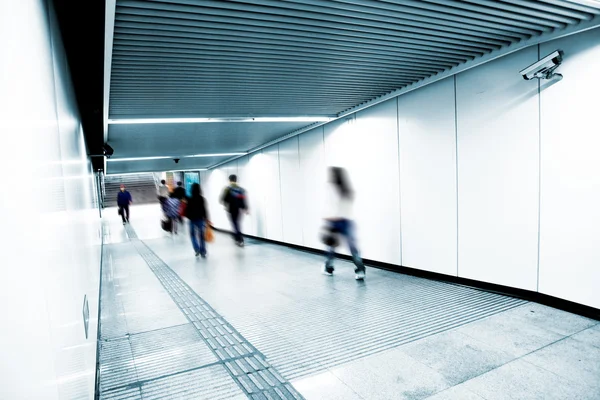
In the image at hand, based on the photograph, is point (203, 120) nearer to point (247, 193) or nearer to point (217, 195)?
point (247, 193)

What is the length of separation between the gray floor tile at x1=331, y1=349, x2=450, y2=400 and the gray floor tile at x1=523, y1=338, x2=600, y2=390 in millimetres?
976

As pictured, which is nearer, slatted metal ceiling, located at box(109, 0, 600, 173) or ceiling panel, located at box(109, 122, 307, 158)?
slatted metal ceiling, located at box(109, 0, 600, 173)

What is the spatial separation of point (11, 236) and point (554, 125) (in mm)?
5142

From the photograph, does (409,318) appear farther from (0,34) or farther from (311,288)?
(0,34)

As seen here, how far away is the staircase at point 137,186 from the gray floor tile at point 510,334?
35295 mm

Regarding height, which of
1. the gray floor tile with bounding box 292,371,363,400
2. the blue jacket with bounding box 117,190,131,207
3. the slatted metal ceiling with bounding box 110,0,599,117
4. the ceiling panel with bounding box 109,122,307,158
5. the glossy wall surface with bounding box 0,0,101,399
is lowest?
the gray floor tile with bounding box 292,371,363,400

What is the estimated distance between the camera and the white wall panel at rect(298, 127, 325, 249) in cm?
906

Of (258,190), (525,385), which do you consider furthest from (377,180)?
(258,190)

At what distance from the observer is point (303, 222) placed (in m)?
9.89

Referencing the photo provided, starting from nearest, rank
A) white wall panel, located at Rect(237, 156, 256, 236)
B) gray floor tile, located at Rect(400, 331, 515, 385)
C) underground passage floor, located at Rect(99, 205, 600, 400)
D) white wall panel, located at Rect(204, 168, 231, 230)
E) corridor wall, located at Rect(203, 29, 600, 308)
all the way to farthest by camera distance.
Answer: underground passage floor, located at Rect(99, 205, 600, 400) → gray floor tile, located at Rect(400, 331, 515, 385) → corridor wall, located at Rect(203, 29, 600, 308) → white wall panel, located at Rect(237, 156, 256, 236) → white wall panel, located at Rect(204, 168, 231, 230)

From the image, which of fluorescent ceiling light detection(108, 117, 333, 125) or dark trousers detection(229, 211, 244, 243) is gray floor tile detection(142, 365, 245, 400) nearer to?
fluorescent ceiling light detection(108, 117, 333, 125)

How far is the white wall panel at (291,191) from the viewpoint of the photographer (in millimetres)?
10094

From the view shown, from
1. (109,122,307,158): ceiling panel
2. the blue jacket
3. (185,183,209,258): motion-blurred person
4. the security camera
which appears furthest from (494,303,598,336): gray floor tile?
the blue jacket

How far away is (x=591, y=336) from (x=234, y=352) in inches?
141
